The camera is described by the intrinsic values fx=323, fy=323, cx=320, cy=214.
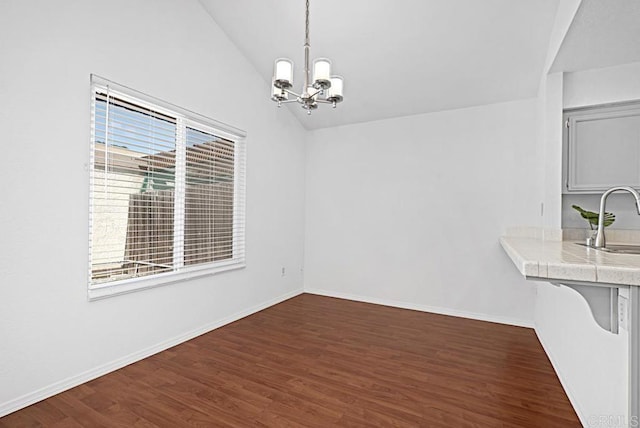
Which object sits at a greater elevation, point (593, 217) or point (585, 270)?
point (593, 217)

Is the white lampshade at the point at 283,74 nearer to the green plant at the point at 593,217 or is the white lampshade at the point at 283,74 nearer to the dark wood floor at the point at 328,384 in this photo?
the dark wood floor at the point at 328,384

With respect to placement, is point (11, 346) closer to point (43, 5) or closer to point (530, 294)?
point (43, 5)

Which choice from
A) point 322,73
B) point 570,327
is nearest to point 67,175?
point 322,73

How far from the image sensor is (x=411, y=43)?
3344mm

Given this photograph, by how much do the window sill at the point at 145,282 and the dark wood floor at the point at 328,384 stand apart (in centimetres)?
61

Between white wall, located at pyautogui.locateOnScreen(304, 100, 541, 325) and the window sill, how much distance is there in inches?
75.1

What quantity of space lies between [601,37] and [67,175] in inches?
152

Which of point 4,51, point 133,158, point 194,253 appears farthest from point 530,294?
point 4,51

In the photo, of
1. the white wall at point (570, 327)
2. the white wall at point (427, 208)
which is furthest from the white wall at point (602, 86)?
the white wall at point (427, 208)

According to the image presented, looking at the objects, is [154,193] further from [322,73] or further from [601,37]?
[601,37]

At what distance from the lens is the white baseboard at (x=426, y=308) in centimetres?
374

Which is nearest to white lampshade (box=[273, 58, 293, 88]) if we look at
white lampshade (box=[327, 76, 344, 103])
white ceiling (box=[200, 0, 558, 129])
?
white lampshade (box=[327, 76, 344, 103])

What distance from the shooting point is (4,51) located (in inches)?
77.8

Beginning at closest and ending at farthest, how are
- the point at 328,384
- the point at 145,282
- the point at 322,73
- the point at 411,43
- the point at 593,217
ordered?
the point at 322,73, the point at 328,384, the point at 593,217, the point at 145,282, the point at 411,43
